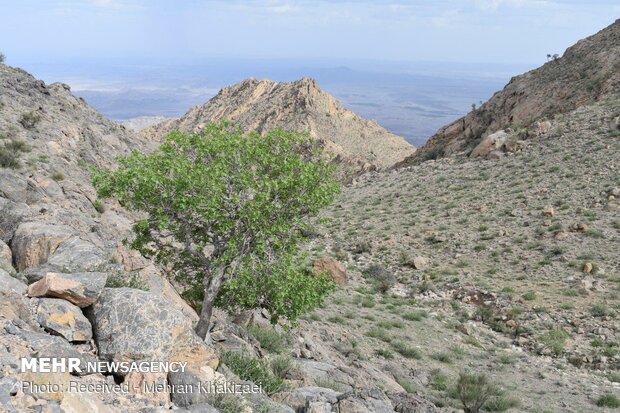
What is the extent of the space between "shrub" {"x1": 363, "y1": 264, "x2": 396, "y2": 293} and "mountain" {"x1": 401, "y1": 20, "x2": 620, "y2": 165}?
2023 centimetres

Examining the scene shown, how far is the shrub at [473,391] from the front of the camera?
1112cm

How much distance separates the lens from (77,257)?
32.2ft

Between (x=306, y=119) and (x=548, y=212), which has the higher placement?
(x=306, y=119)

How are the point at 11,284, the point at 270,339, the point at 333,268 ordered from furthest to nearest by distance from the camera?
the point at 333,268
the point at 270,339
the point at 11,284

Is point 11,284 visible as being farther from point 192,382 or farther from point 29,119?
point 29,119

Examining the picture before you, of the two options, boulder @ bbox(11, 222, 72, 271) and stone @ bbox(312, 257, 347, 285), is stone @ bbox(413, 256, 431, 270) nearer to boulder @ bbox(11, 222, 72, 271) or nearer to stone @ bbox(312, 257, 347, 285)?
stone @ bbox(312, 257, 347, 285)

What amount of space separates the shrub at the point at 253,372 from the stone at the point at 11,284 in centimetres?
351

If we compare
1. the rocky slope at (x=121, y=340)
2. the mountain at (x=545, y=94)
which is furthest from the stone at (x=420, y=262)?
the mountain at (x=545, y=94)

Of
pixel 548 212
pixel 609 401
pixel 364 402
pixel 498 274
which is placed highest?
pixel 548 212

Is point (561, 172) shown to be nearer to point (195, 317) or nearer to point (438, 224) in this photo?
point (438, 224)

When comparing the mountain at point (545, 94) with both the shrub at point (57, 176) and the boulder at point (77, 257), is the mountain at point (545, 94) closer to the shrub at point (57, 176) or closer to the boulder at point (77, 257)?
the shrub at point (57, 176)

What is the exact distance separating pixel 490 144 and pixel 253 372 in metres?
32.9

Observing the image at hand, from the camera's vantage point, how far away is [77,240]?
1081 centimetres

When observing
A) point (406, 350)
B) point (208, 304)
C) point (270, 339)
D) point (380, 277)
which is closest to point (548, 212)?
point (380, 277)
